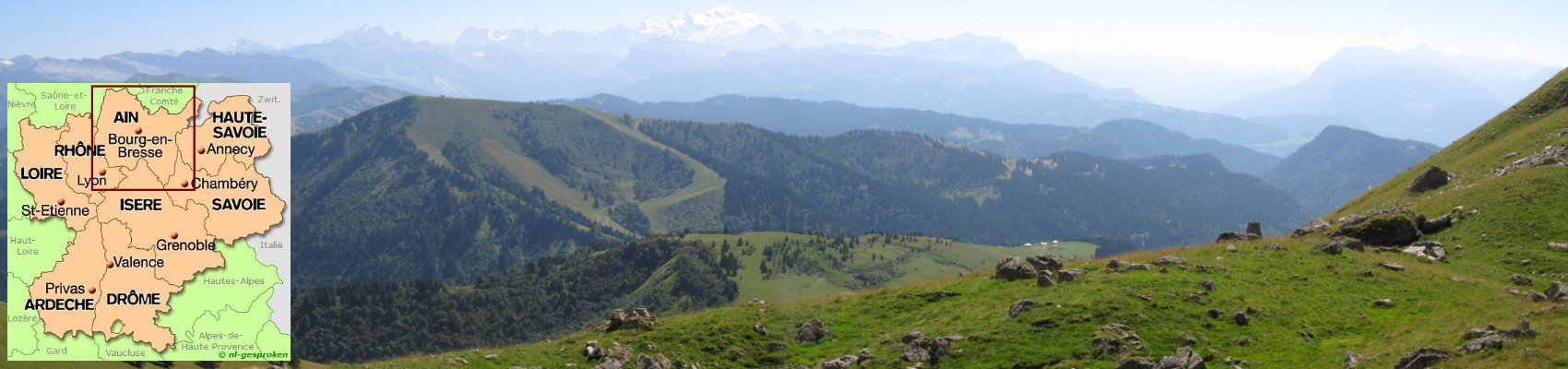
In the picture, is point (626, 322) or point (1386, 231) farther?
point (1386, 231)

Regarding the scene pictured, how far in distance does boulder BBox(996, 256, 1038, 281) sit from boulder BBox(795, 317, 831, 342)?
9.51 metres

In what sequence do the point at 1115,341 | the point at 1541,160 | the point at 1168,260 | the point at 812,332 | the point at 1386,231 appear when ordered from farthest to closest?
1. the point at 1541,160
2. the point at 1386,231
3. the point at 1168,260
4. the point at 812,332
5. the point at 1115,341

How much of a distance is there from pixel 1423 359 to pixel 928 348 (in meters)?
14.3

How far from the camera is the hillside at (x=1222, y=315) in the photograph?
77.4ft

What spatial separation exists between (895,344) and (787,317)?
6709mm

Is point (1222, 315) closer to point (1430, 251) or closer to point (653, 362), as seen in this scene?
point (1430, 251)

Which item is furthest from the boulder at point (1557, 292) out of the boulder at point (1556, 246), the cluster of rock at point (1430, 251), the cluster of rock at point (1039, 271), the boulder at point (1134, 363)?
the cluster of rock at point (1039, 271)

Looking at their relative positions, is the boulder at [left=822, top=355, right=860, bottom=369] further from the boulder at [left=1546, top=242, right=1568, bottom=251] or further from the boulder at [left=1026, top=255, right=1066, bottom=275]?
the boulder at [left=1546, top=242, right=1568, bottom=251]

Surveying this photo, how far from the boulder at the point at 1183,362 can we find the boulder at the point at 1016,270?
40.7 ft

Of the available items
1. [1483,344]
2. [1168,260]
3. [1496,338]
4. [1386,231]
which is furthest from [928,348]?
[1386,231]

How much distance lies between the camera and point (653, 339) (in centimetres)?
2995

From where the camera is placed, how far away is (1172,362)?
2239 cm

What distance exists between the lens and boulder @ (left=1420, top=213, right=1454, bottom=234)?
41250 mm

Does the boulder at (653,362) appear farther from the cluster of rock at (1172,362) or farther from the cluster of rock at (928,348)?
the cluster of rock at (1172,362)
